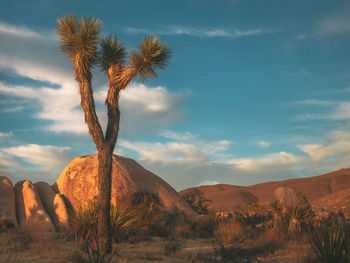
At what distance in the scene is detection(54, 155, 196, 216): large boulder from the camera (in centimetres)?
1662

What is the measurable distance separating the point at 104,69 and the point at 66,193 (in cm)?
756

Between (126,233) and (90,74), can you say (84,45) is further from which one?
(126,233)

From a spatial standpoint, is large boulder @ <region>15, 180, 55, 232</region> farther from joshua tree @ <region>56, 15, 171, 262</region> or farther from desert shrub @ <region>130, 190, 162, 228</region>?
joshua tree @ <region>56, 15, 171, 262</region>

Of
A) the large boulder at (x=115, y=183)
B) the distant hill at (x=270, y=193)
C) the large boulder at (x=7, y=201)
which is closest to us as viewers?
the large boulder at (x=7, y=201)

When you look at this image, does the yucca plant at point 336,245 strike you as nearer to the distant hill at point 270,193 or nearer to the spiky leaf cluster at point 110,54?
the spiky leaf cluster at point 110,54

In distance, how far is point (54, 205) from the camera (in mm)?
16844

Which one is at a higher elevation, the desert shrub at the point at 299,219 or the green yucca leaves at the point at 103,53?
the green yucca leaves at the point at 103,53

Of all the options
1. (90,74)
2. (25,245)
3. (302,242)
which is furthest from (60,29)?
(302,242)

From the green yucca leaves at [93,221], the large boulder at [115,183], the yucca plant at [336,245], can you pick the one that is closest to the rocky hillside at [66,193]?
the large boulder at [115,183]

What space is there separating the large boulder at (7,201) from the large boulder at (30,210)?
38 centimetres

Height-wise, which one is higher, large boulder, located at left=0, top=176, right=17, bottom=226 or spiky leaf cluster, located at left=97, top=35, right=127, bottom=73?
spiky leaf cluster, located at left=97, top=35, right=127, bottom=73

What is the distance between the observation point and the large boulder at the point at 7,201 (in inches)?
629

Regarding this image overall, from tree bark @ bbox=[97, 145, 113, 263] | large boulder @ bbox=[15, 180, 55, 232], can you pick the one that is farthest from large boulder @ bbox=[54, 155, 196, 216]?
tree bark @ bbox=[97, 145, 113, 263]

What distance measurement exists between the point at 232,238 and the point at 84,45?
8.45m
